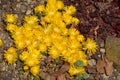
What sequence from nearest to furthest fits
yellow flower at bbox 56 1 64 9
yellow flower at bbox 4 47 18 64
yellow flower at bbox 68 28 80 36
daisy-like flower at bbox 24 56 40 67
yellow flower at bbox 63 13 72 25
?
daisy-like flower at bbox 24 56 40 67 → yellow flower at bbox 4 47 18 64 → yellow flower at bbox 68 28 80 36 → yellow flower at bbox 63 13 72 25 → yellow flower at bbox 56 1 64 9

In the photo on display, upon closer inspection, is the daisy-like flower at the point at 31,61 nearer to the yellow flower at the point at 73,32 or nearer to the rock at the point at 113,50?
the yellow flower at the point at 73,32

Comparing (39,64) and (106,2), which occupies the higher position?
(106,2)

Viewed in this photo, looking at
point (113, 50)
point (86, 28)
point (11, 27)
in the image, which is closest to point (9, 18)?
point (11, 27)

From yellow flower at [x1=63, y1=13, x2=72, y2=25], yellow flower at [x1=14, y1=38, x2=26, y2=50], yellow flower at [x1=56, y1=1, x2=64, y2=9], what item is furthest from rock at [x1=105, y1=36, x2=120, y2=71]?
yellow flower at [x1=14, y1=38, x2=26, y2=50]

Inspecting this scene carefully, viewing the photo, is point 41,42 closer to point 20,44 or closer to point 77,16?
point 20,44

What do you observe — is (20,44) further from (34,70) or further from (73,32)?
(73,32)

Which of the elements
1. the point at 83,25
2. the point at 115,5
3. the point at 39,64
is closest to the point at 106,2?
the point at 115,5

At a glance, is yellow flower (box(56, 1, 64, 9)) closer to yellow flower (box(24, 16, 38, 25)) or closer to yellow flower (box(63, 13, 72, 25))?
yellow flower (box(63, 13, 72, 25))
